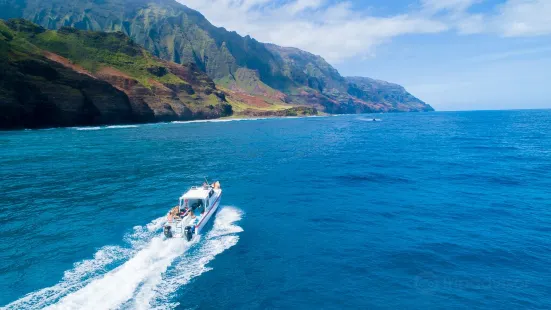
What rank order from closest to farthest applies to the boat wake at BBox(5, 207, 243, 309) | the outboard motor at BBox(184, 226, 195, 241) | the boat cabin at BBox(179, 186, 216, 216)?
the boat wake at BBox(5, 207, 243, 309) < the outboard motor at BBox(184, 226, 195, 241) < the boat cabin at BBox(179, 186, 216, 216)

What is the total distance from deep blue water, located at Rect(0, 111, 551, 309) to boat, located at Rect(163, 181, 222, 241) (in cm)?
119

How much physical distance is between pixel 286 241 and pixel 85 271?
14.4 meters

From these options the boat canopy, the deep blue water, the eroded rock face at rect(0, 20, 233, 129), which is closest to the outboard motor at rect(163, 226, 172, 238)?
the deep blue water

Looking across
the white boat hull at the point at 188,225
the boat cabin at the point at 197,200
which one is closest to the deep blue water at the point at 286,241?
the white boat hull at the point at 188,225

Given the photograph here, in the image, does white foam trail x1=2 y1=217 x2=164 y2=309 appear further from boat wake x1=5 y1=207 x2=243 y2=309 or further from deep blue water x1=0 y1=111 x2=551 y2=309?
deep blue water x1=0 y1=111 x2=551 y2=309

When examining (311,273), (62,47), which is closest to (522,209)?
(311,273)

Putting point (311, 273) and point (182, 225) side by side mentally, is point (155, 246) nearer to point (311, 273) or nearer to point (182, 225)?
point (182, 225)

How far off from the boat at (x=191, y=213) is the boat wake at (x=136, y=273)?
715 mm

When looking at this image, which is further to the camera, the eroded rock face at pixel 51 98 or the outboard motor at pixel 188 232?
the eroded rock face at pixel 51 98

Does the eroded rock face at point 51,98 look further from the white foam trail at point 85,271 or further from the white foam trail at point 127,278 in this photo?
the white foam trail at point 127,278

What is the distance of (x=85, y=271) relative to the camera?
20234 millimetres

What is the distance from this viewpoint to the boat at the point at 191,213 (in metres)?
25.1

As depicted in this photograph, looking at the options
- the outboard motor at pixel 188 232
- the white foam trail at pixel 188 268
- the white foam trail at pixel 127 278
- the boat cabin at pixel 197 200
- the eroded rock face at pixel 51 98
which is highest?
the eroded rock face at pixel 51 98

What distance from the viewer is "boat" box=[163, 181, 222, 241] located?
25.1 meters
